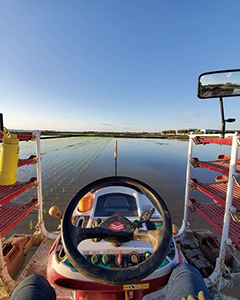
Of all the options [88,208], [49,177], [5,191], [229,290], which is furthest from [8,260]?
[49,177]

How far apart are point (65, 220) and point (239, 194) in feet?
9.72

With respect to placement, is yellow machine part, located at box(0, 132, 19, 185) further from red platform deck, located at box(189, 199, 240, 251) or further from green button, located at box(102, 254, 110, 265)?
red platform deck, located at box(189, 199, 240, 251)

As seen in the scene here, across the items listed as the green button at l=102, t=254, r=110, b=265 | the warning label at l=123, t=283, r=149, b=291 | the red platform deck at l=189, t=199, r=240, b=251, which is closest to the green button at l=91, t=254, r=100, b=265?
the green button at l=102, t=254, r=110, b=265

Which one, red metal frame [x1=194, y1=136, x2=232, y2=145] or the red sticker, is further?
red metal frame [x1=194, y1=136, x2=232, y2=145]

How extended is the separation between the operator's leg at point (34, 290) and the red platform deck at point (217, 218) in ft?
7.78

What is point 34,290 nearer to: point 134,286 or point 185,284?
point 134,286

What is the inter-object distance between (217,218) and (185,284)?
198 cm

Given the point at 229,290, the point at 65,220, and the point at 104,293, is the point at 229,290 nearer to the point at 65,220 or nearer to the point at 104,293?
the point at 104,293

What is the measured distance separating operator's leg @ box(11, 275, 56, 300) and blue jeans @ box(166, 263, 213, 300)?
0.89 meters

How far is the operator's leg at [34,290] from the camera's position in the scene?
3.17ft

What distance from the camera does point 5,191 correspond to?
237 centimetres

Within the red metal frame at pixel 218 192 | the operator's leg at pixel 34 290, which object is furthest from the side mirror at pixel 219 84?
the operator's leg at pixel 34 290

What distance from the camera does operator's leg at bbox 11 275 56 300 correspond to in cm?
97

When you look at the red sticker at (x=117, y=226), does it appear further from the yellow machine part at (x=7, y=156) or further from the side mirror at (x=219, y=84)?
the side mirror at (x=219, y=84)
